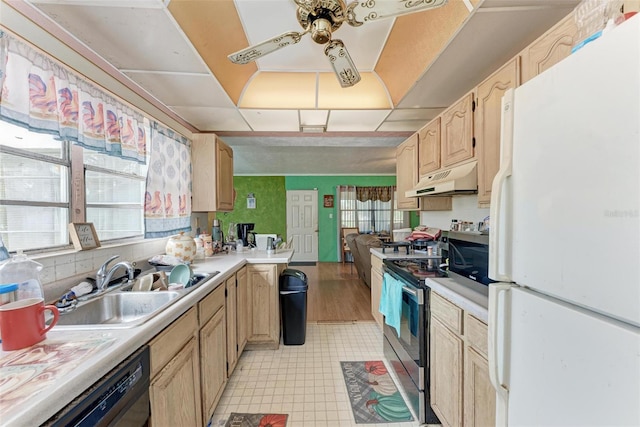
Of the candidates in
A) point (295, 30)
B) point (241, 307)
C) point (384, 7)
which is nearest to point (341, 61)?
Answer: point (384, 7)

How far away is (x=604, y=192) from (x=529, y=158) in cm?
22

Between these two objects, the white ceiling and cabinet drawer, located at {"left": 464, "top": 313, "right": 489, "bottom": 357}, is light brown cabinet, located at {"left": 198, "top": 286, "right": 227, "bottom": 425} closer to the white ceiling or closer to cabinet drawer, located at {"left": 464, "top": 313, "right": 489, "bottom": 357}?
cabinet drawer, located at {"left": 464, "top": 313, "right": 489, "bottom": 357}

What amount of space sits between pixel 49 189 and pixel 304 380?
2.10 m

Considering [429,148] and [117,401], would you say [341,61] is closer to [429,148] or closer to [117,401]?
[429,148]

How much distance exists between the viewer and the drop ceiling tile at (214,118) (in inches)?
96.9

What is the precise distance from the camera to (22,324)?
787 millimetres

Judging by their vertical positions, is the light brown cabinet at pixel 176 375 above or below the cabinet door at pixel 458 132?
below

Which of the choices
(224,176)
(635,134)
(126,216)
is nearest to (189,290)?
(126,216)

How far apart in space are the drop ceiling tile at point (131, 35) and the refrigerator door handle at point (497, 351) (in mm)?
1900

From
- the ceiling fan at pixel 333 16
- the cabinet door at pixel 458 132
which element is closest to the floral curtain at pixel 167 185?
the ceiling fan at pixel 333 16

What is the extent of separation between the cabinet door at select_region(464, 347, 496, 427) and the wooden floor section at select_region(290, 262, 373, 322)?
6.68 ft

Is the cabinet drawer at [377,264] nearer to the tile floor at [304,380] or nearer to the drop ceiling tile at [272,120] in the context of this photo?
the tile floor at [304,380]

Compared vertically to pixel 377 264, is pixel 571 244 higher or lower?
higher

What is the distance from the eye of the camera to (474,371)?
46.1 inches
